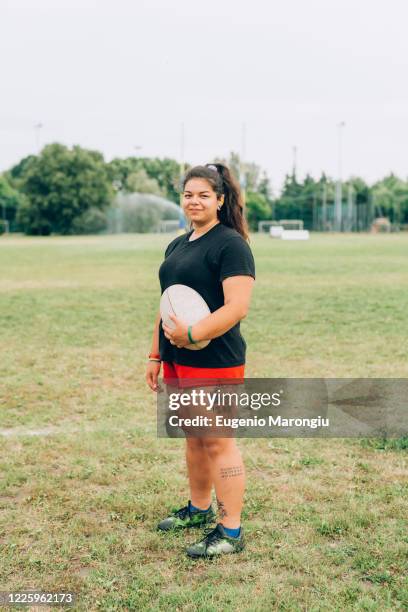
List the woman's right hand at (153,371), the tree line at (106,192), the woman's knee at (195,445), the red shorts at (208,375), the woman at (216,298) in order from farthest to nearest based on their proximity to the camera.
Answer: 1. the tree line at (106,192)
2. the woman's right hand at (153,371)
3. the woman's knee at (195,445)
4. the red shorts at (208,375)
5. the woman at (216,298)

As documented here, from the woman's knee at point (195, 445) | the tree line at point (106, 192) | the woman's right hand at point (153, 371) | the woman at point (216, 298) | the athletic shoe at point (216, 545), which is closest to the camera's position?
the woman at point (216, 298)

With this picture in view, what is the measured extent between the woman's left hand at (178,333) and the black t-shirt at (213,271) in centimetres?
12

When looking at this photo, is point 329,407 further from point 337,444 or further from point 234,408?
point 234,408

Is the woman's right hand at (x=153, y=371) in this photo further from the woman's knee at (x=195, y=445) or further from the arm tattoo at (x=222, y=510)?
the arm tattoo at (x=222, y=510)

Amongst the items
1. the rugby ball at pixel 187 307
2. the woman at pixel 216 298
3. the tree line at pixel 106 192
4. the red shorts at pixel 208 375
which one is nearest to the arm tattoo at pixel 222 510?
the woman at pixel 216 298

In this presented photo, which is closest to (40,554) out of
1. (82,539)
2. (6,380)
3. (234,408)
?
(82,539)

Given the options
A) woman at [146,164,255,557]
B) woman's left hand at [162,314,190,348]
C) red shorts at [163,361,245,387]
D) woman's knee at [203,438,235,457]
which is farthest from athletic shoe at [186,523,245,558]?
woman's left hand at [162,314,190,348]

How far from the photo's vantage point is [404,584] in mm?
3047

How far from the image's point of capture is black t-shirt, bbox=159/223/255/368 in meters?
3.05

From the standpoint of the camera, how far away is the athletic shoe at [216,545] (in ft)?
10.8

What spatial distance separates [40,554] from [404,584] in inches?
67.5

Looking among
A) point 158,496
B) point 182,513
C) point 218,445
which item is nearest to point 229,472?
point 218,445

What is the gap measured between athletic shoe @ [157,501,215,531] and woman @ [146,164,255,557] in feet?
0.96

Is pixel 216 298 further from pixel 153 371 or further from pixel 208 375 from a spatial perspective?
pixel 153 371
